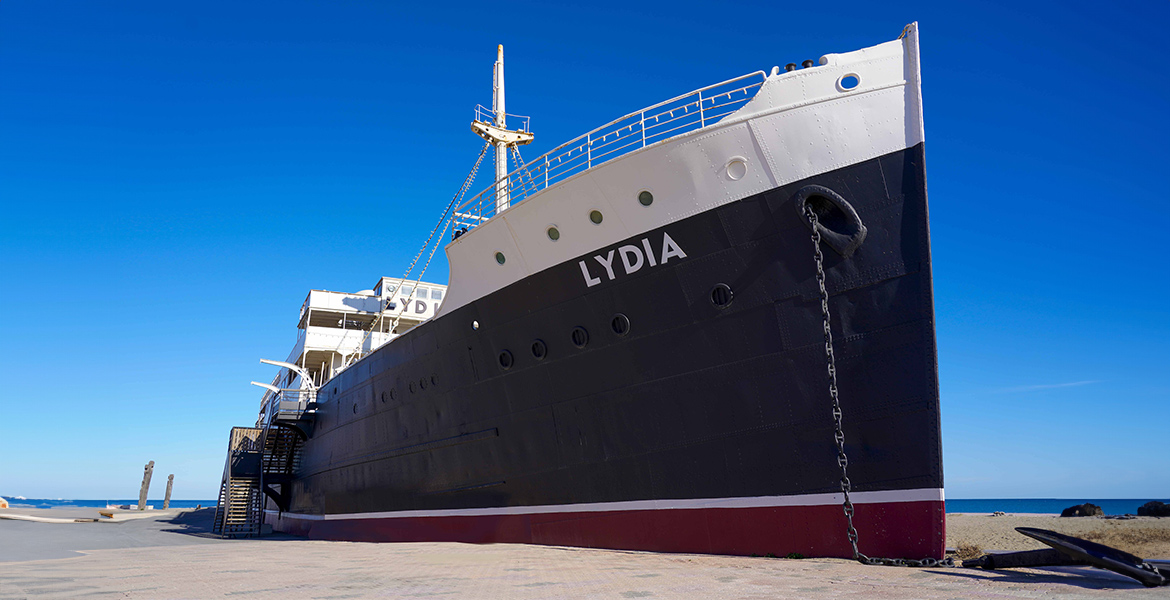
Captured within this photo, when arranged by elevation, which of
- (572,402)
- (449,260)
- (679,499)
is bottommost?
(679,499)

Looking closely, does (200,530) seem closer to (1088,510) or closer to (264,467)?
(264,467)

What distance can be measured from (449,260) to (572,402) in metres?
3.69

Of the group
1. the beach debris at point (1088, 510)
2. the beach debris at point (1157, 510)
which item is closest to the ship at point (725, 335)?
the beach debris at point (1157, 510)

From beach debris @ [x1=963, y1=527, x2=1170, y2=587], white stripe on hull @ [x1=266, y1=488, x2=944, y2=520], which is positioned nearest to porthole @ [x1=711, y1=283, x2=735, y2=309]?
white stripe on hull @ [x1=266, y1=488, x2=944, y2=520]

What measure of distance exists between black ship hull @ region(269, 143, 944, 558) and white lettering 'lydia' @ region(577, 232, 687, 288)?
2cm

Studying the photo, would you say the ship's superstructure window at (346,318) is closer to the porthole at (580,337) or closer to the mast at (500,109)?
the mast at (500,109)

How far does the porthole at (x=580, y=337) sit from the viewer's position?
30.8 ft

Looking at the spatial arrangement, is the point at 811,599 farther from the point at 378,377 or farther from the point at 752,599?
the point at 378,377

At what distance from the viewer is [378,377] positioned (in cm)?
1449

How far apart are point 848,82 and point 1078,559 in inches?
220

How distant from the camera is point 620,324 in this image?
9.02 meters

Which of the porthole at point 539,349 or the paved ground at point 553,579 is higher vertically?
the porthole at point 539,349

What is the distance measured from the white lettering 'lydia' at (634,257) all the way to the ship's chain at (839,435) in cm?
168

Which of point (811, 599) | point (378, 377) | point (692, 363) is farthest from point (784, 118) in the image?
point (378, 377)
